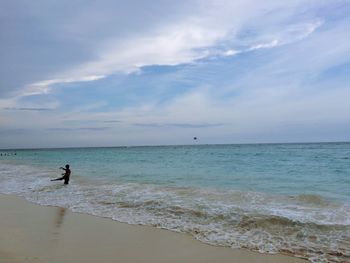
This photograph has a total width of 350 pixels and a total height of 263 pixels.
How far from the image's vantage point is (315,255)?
6387 millimetres

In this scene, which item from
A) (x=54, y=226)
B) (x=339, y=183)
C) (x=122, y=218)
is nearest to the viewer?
(x=54, y=226)

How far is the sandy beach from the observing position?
20.2ft

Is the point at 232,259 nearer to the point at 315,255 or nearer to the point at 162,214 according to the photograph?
the point at 315,255

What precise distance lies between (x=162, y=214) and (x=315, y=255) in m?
4.84

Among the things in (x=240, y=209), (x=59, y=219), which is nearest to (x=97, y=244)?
(x=59, y=219)

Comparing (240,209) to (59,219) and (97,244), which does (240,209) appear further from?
(59,219)

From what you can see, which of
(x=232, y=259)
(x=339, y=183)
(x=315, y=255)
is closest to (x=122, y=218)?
(x=232, y=259)

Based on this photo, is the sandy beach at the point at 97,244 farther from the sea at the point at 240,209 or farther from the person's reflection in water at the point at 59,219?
the sea at the point at 240,209

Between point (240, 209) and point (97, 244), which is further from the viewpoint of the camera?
point (240, 209)

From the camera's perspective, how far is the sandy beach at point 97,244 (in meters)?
6.14

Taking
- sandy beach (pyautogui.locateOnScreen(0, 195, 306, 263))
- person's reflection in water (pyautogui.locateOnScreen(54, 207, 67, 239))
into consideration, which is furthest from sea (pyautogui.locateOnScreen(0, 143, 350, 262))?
sandy beach (pyautogui.locateOnScreen(0, 195, 306, 263))

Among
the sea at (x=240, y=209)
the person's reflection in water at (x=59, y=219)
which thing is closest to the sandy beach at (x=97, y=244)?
the person's reflection in water at (x=59, y=219)

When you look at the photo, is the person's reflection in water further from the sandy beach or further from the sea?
the sea

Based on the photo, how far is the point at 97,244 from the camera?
697 cm
